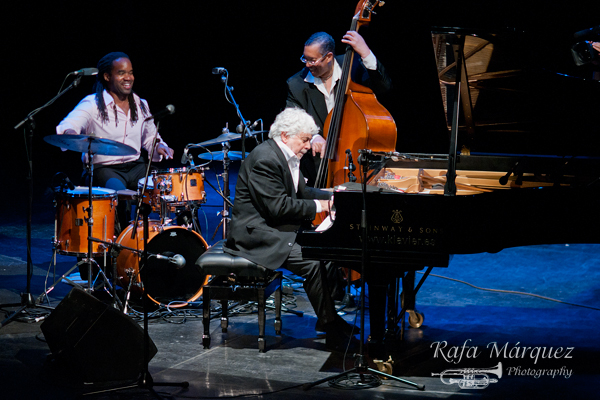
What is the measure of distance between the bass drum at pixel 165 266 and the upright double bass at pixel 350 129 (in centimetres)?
120

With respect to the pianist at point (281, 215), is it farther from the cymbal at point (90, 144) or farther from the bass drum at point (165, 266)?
the cymbal at point (90, 144)

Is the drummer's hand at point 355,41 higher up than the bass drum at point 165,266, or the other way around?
the drummer's hand at point 355,41

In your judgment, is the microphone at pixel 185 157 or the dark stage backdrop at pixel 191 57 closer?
the microphone at pixel 185 157

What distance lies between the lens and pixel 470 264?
6082 millimetres

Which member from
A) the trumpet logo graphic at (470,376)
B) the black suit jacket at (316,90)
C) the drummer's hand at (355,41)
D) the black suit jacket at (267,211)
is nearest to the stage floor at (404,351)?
the trumpet logo graphic at (470,376)

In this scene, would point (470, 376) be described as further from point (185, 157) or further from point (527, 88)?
point (185, 157)

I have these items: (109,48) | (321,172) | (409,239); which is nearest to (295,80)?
(321,172)

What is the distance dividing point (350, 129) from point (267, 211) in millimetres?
901

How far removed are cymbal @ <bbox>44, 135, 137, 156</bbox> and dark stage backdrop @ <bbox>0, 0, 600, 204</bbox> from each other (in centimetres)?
397

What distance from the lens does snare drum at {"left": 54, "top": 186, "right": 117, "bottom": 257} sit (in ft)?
15.4

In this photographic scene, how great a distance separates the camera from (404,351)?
12.6ft

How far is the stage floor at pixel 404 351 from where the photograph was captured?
3.21 meters

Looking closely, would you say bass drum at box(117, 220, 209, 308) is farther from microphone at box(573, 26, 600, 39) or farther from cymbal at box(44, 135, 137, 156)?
microphone at box(573, 26, 600, 39)

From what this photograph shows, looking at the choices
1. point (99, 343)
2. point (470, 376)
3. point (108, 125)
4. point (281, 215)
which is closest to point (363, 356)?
point (470, 376)
